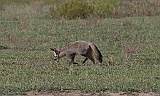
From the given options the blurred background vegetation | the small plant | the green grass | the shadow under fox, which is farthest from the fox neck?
the small plant

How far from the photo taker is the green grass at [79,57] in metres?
11.1

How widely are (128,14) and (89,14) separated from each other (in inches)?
94.3

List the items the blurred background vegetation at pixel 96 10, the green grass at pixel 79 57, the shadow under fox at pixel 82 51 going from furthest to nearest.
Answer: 1. the blurred background vegetation at pixel 96 10
2. the shadow under fox at pixel 82 51
3. the green grass at pixel 79 57

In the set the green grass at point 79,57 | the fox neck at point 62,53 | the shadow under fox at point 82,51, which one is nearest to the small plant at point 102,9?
the green grass at point 79,57

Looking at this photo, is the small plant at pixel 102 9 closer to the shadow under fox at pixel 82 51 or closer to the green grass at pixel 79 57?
the green grass at pixel 79 57

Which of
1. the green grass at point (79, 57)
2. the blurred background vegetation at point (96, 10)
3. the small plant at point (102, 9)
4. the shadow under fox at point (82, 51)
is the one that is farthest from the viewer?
the small plant at point (102, 9)

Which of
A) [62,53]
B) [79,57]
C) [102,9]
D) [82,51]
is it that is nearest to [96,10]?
[102,9]

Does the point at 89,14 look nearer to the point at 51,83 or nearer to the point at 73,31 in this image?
the point at 73,31

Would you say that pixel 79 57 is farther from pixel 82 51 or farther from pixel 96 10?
pixel 96 10

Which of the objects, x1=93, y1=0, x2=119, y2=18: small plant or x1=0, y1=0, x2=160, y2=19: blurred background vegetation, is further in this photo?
x1=93, y1=0, x2=119, y2=18: small plant

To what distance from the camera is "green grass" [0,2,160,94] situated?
11125mm

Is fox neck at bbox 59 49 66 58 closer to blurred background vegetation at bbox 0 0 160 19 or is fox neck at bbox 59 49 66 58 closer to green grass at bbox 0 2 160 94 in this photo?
green grass at bbox 0 2 160 94

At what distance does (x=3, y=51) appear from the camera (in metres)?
16.4

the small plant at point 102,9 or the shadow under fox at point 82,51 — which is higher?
the small plant at point 102,9
